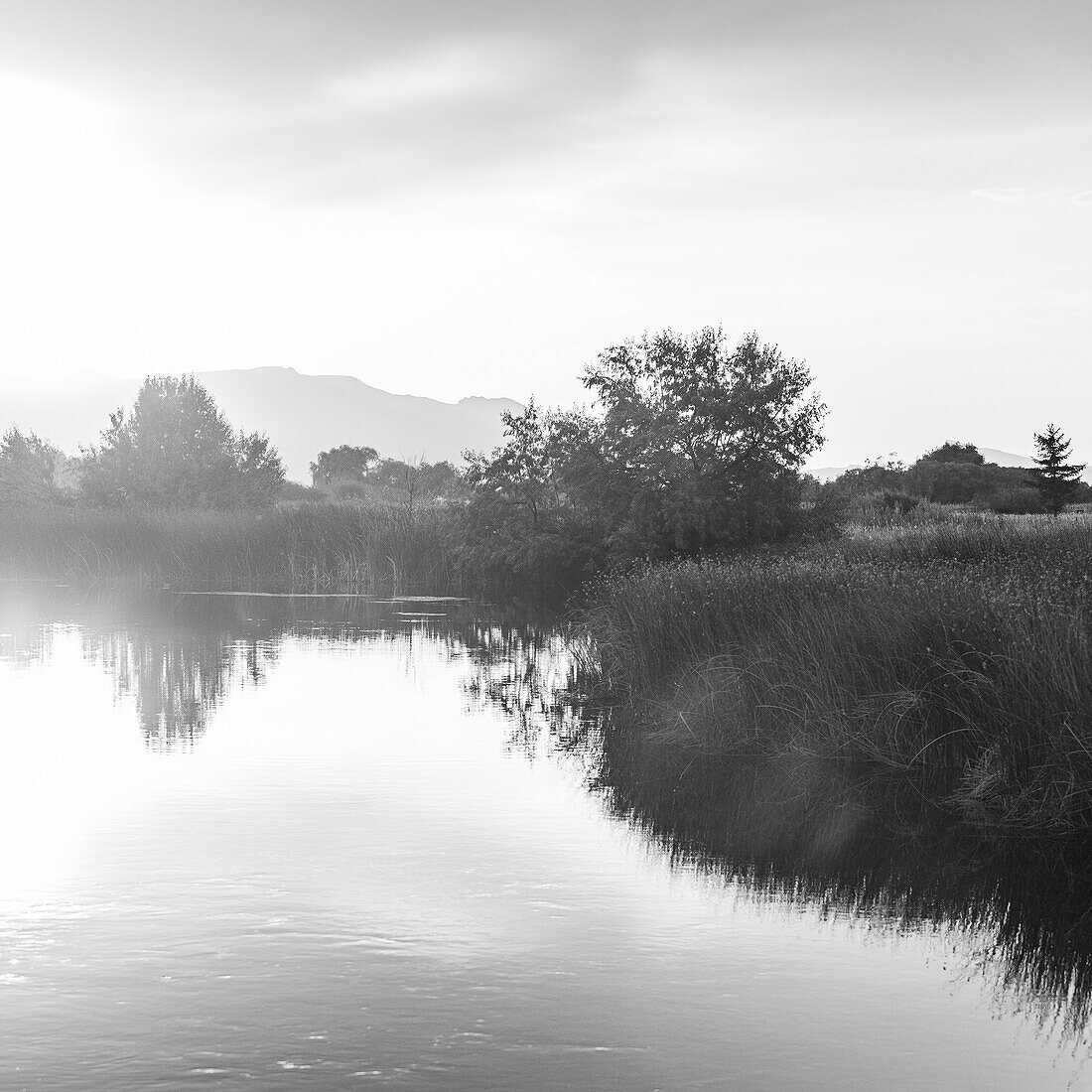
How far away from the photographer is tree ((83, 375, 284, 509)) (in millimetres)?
60875

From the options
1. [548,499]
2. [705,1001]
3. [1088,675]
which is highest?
[548,499]

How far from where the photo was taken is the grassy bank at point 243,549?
37594 mm

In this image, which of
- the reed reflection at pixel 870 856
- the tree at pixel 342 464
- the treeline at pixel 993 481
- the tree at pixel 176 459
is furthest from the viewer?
the tree at pixel 342 464

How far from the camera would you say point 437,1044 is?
5438mm

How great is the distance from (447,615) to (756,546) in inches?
288

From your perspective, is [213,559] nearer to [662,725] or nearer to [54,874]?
[662,725]

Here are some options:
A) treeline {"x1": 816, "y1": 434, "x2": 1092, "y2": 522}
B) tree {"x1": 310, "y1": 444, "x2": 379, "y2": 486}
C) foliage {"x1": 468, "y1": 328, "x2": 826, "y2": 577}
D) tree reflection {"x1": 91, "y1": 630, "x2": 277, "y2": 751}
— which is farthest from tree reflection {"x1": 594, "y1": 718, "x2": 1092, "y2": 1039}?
tree {"x1": 310, "y1": 444, "x2": 379, "y2": 486}

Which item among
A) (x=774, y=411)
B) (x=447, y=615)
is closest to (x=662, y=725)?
(x=447, y=615)

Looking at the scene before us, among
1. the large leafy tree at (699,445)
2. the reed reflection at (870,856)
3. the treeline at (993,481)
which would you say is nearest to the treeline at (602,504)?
the large leafy tree at (699,445)

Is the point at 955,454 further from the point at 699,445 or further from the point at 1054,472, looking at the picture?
the point at 699,445

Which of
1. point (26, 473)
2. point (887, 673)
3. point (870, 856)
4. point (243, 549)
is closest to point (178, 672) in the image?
point (887, 673)

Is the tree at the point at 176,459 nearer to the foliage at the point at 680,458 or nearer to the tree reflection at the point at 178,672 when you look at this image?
the foliage at the point at 680,458

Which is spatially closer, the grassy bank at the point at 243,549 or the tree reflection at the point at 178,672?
the tree reflection at the point at 178,672

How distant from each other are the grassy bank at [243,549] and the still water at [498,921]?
23643mm
